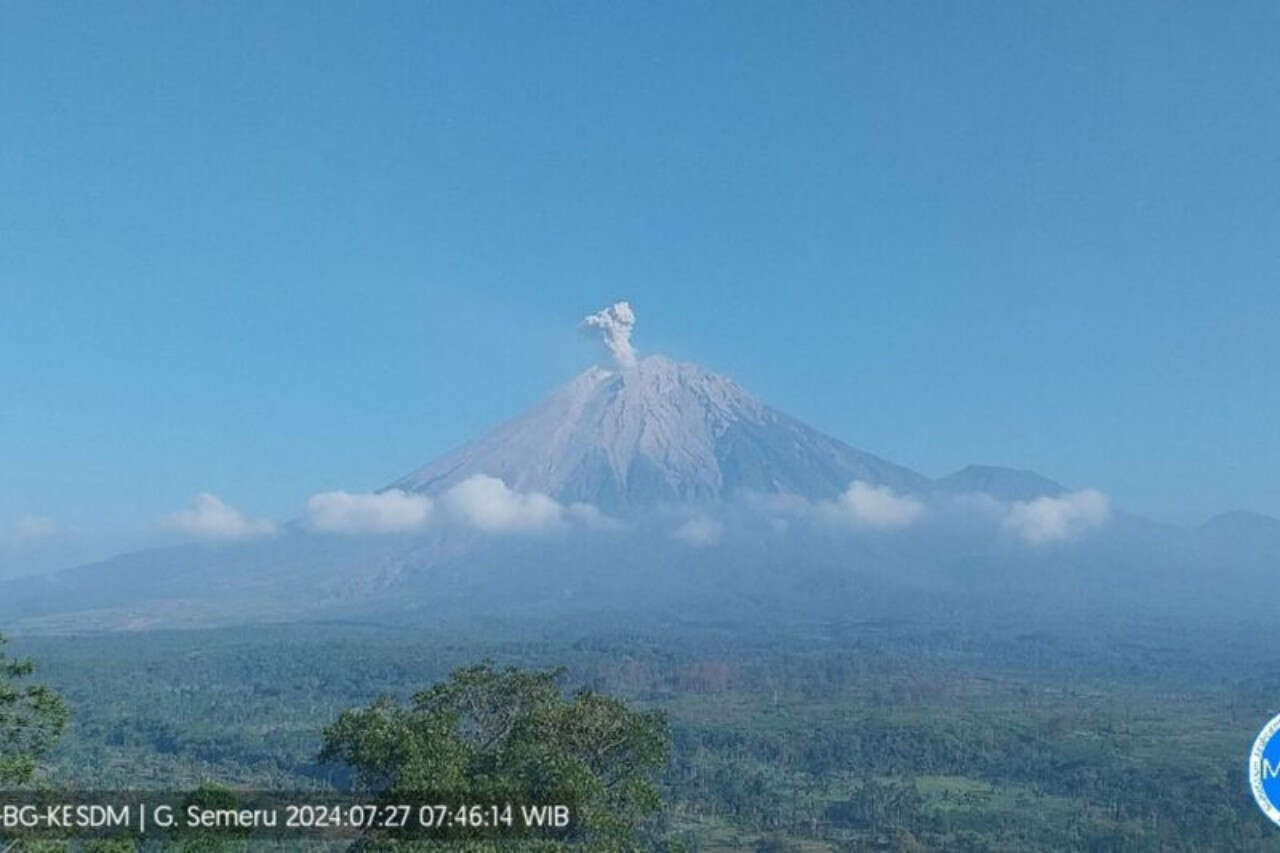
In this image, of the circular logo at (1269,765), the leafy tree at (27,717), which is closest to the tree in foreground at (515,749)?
the leafy tree at (27,717)

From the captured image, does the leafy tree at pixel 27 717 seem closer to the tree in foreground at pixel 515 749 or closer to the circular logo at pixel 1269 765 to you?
the tree in foreground at pixel 515 749

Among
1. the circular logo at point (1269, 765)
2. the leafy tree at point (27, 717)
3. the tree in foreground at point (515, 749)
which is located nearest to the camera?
the circular logo at point (1269, 765)

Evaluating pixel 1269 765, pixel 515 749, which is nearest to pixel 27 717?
pixel 515 749

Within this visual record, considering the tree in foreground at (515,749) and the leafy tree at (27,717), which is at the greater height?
the leafy tree at (27,717)

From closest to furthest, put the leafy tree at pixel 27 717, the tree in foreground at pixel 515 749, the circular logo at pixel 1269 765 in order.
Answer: the circular logo at pixel 1269 765
the leafy tree at pixel 27 717
the tree in foreground at pixel 515 749

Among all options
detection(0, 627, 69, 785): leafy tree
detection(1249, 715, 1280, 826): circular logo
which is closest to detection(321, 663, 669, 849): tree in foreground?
detection(0, 627, 69, 785): leafy tree

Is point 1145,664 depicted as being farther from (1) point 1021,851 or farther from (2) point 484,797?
(2) point 484,797

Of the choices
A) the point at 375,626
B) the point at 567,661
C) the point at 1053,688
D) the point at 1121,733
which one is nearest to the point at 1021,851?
the point at 1121,733
